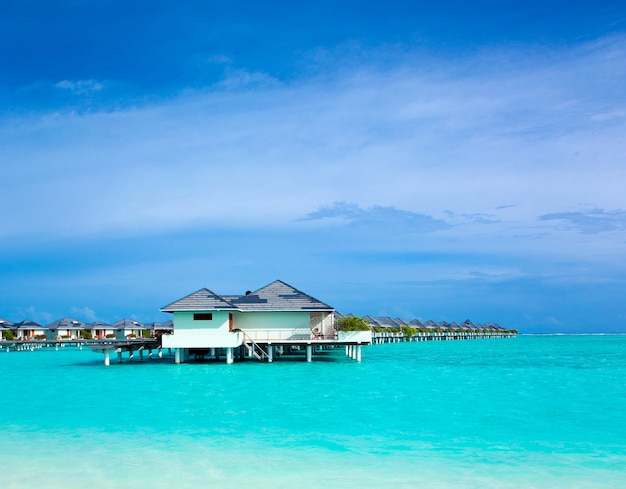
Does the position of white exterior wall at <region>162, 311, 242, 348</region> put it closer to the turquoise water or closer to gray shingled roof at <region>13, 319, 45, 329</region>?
the turquoise water

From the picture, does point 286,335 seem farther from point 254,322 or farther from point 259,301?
point 259,301

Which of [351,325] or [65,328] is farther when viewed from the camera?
[65,328]

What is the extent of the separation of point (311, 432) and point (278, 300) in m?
18.0

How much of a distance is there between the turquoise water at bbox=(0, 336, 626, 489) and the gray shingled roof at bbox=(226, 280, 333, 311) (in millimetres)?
6237

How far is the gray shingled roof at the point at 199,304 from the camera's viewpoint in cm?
2964

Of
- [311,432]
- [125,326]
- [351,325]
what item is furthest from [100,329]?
[311,432]

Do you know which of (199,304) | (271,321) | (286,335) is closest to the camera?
(199,304)

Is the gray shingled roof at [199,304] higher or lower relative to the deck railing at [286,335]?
higher

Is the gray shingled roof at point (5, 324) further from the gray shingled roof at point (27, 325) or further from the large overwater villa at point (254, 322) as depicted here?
the large overwater villa at point (254, 322)

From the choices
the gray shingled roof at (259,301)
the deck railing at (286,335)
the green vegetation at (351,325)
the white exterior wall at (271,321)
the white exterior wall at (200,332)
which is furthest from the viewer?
the green vegetation at (351,325)

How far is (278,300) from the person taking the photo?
3219 centimetres

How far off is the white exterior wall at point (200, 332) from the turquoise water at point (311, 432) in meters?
4.17

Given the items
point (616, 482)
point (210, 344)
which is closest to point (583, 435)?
point (616, 482)

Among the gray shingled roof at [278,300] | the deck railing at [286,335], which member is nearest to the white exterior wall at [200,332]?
the gray shingled roof at [278,300]
